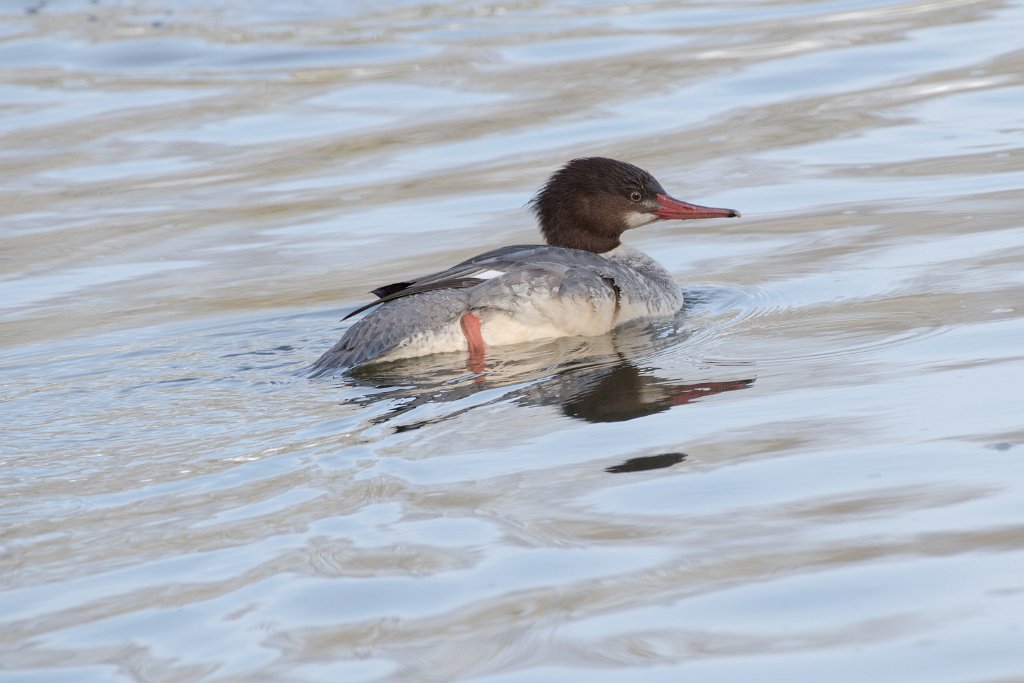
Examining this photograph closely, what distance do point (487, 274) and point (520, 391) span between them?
1.13m

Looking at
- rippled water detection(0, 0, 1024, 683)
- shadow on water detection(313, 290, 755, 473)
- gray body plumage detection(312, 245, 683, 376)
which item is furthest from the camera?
gray body plumage detection(312, 245, 683, 376)

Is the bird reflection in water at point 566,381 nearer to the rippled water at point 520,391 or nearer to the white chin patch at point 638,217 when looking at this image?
the rippled water at point 520,391

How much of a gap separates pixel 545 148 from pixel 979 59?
392cm

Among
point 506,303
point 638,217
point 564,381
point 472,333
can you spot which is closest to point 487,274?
point 506,303

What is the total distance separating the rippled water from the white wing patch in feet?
1.45

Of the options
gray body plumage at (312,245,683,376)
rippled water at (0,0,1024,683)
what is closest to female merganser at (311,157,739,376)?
gray body plumage at (312,245,683,376)

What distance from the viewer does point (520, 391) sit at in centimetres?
626

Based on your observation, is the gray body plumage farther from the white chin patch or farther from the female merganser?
the white chin patch

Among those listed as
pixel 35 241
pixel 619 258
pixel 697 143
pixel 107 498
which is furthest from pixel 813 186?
pixel 107 498

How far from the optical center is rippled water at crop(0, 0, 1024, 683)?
392 cm

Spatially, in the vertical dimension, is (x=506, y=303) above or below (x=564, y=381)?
above

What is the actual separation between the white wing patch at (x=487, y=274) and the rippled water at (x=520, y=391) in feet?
1.45

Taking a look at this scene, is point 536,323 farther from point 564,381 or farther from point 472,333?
point 564,381

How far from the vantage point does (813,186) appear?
33.5 ft
